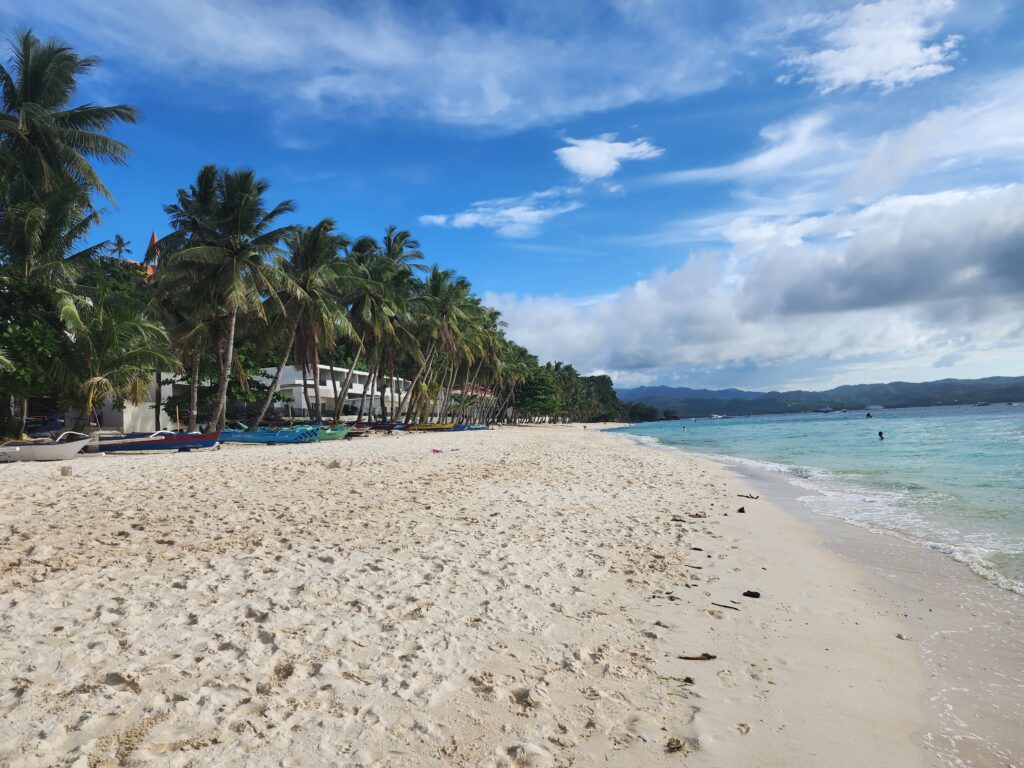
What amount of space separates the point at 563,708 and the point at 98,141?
2741 cm

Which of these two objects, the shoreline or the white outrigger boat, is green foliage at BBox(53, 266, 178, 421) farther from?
the shoreline

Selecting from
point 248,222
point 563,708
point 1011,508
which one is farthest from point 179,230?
point 1011,508

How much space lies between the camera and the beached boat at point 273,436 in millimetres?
19922

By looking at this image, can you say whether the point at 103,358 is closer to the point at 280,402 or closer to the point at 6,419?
the point at 6,419

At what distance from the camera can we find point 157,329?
754 inches

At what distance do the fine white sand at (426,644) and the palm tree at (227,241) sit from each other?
49.0 feet

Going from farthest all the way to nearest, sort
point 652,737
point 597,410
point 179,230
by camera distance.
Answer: point 597,410
point 179,230
point 652,737

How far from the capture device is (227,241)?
71.4 ft

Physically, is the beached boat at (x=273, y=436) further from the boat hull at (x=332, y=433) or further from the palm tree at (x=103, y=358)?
the palm tree at (x=103, y=358)

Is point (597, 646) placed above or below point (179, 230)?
below

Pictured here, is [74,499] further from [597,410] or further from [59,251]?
[597,410]

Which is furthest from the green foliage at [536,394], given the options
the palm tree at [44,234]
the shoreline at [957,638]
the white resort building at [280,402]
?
the shoreline at [957,638]

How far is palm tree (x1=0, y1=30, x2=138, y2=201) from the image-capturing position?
798 inches

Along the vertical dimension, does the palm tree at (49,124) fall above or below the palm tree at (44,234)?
above
